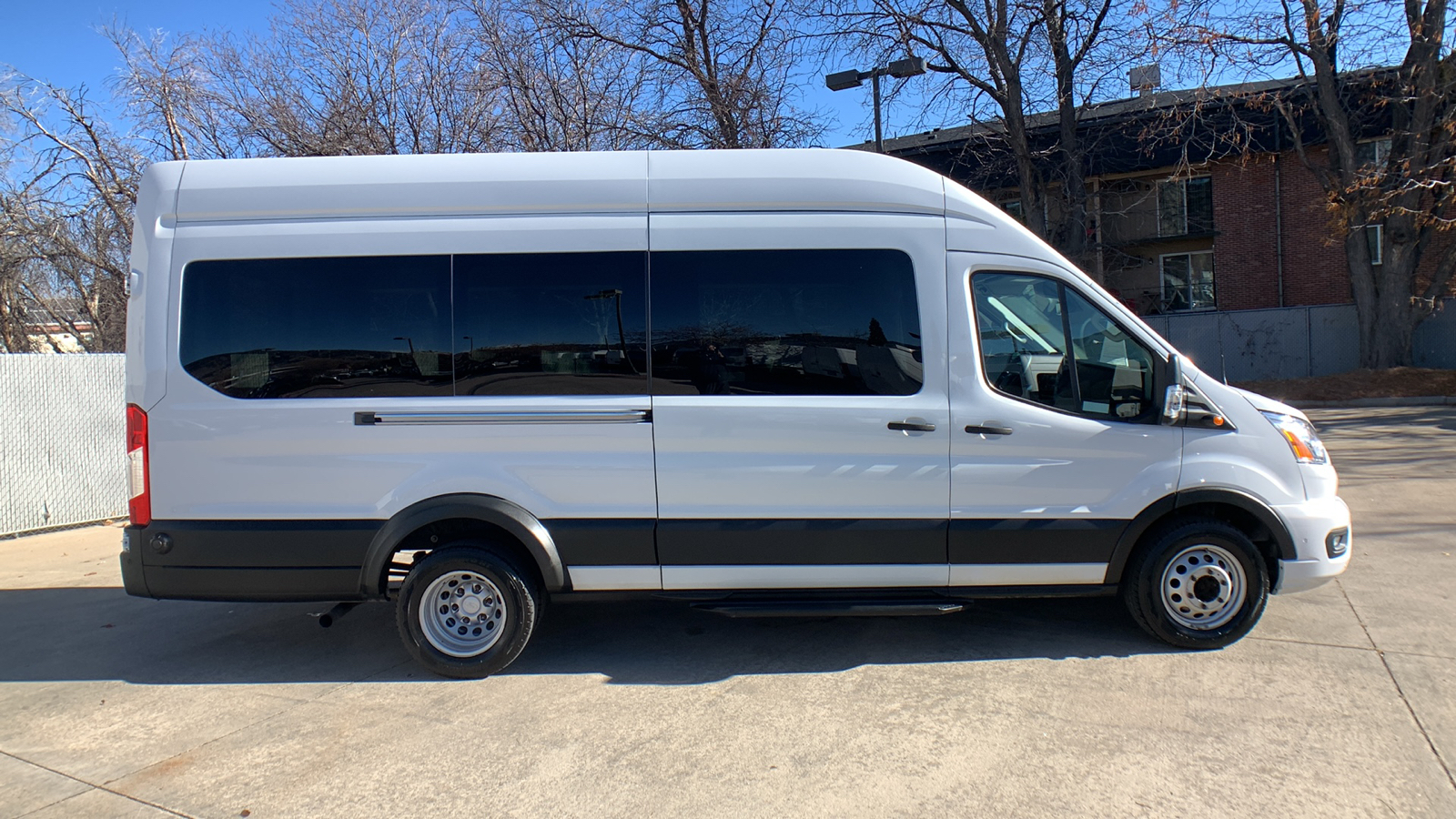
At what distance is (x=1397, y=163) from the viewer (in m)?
18.6

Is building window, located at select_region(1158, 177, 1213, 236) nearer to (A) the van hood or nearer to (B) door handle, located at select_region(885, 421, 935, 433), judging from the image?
(A) the van hood

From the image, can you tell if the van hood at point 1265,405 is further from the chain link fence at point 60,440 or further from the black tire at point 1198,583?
the chain link fence at point 60,440

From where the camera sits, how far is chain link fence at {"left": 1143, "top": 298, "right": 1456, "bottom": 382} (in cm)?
2275

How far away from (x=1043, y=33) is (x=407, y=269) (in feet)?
60.4

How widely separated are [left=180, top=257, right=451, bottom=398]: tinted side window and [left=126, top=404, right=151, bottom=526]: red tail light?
0.35 m

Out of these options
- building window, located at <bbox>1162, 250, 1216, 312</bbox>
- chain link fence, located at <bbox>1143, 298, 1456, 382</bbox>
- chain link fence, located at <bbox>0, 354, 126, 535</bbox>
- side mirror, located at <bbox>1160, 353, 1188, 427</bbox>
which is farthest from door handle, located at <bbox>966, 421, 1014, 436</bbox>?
building window, located at <bbox>1162, 250, 1216, 312</bbox>

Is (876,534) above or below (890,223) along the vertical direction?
below

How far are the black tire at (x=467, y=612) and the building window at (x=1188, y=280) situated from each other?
28485 millimetres

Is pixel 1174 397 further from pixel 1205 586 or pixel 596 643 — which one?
pixel 596 643

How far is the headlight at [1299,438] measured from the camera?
464cm

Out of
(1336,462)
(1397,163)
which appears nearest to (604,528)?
(1336,462)

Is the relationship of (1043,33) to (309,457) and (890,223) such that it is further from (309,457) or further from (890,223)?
(309,457)

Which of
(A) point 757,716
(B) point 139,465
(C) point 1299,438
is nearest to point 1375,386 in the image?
(C) point 1299,438

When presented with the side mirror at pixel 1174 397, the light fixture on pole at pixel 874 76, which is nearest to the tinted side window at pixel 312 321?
the side mirror at pixel 1174 397
